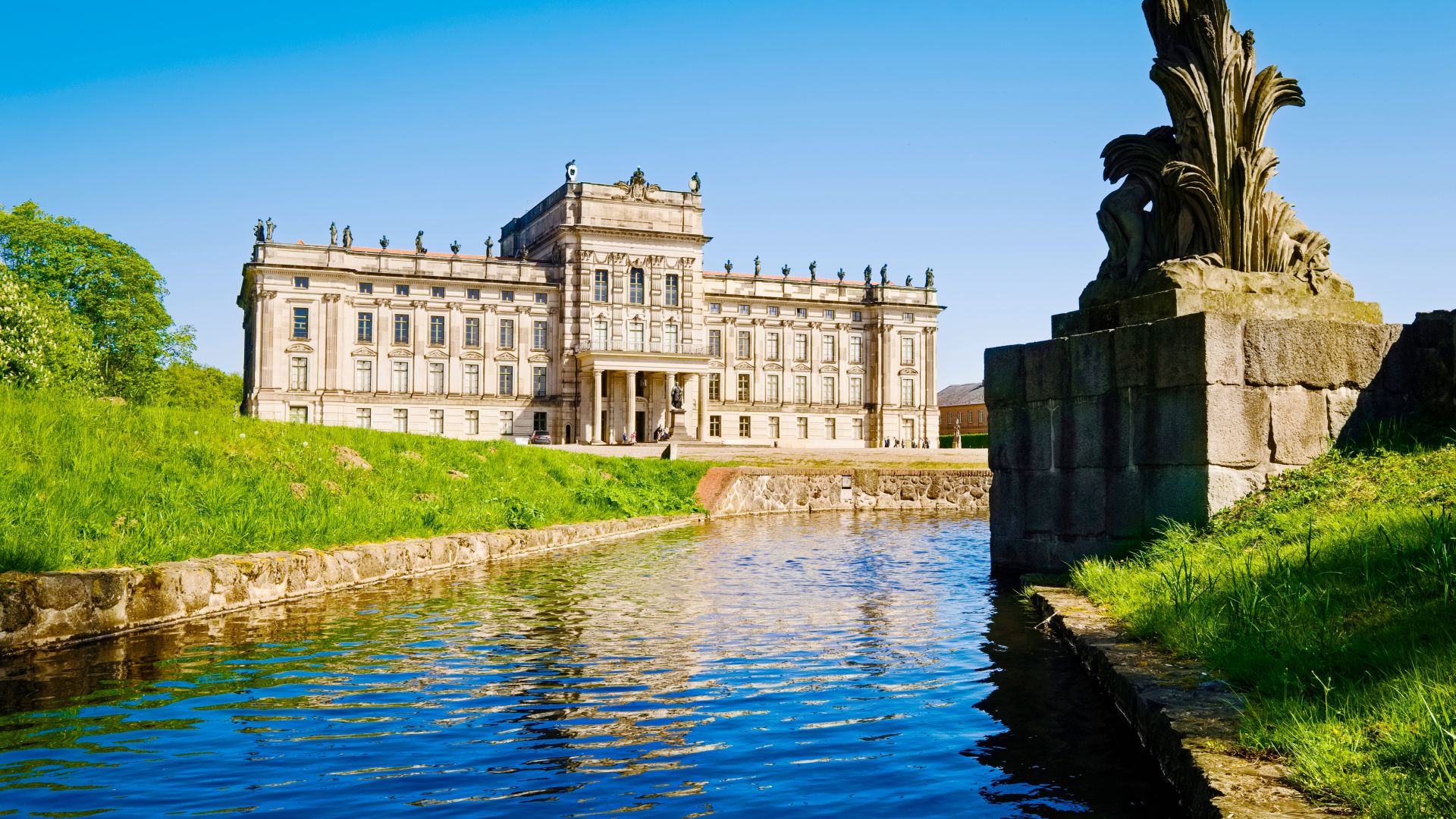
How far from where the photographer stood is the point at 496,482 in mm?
22500

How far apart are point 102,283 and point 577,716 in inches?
2521

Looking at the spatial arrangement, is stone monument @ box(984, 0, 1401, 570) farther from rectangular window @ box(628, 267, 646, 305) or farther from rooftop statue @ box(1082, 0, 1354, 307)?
rectangular window @ box(628, 267, 646, 305)

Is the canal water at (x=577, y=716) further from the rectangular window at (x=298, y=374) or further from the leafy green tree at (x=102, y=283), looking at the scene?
the rectangular window at (x=298, y=374)

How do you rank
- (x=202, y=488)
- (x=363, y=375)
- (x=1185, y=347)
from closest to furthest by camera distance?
(x=1185, y=347), (x=202, y=488), (x=363, y=375)

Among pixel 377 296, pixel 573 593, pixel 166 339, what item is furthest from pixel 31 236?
pixel 573 593

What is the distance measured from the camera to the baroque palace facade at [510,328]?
7300 cm

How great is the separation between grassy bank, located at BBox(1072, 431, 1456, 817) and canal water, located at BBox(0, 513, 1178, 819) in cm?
71

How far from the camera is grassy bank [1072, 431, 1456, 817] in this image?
4.16 meters

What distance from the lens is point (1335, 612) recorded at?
606cm

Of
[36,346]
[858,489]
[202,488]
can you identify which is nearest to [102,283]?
[36,346]

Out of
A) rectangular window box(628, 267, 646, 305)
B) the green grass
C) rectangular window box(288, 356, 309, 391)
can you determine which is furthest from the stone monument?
rectangular window box(288, 356, 309, 391)

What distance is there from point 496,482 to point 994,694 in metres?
16.7

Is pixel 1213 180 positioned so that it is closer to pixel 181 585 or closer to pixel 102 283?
pixel 181 585

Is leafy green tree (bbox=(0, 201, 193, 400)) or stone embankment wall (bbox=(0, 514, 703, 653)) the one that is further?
leafy green tree (bbox=(0, 201, 193, 400))
